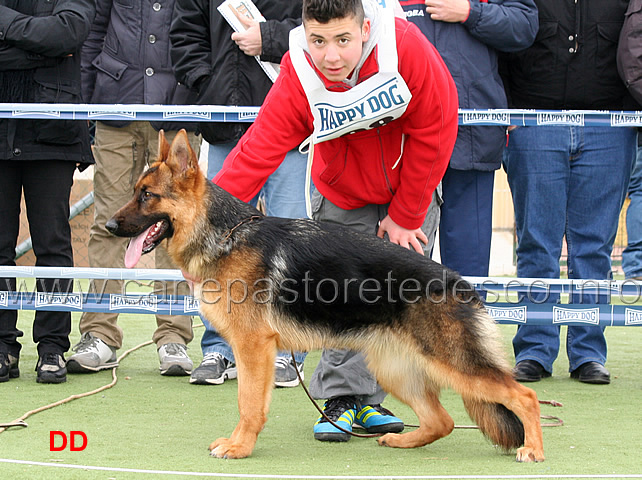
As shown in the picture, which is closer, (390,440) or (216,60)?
(390,440)

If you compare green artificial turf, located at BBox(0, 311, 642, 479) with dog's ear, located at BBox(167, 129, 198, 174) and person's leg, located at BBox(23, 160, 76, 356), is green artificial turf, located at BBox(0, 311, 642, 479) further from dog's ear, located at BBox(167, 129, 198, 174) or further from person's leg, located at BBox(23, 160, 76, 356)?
dog's ear, located at BBox(167, 129, 198, 174)

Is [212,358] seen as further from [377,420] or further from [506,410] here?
[506,410]

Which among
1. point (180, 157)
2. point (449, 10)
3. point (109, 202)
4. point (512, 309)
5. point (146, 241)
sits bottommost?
point (512, 309)

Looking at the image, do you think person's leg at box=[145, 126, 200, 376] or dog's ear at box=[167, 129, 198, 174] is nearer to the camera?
dog's ear at box=[167, 129, 198, 174]

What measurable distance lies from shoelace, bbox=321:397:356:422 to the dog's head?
48.2 inches

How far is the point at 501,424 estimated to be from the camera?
3.38 metres

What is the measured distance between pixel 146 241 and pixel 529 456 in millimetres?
1919

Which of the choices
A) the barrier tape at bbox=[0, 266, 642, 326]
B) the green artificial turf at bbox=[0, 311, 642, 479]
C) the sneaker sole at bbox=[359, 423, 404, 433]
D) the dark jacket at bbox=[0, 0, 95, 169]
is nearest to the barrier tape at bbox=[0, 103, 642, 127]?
the dark jacket at bbox=[0, 0, 95, 169]

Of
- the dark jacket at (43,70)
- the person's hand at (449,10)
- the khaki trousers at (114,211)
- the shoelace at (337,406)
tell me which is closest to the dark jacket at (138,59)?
the khaki trousers at (114,211)

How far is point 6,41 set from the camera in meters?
4.82

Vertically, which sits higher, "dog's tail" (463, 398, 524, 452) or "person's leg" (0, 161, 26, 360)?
"person's leg" (0, 161, 26, 360)

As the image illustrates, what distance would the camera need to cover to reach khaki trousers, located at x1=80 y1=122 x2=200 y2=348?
5.51 meters

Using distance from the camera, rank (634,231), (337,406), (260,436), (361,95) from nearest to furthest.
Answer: (361,95)
(260,436)
(337,406)
(634,231)

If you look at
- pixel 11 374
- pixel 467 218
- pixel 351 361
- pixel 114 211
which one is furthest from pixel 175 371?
pixel 467 218
